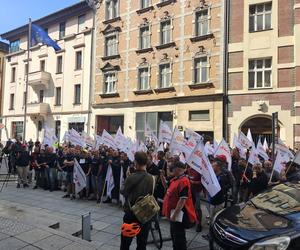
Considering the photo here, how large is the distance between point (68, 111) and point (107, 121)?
477 centimetres

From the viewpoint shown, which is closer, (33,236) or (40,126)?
(33,236)

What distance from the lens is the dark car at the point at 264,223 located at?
4.46m

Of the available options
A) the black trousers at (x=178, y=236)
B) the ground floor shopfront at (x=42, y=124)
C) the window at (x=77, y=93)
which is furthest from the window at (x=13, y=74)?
the black trousers at (x=178, y=236)

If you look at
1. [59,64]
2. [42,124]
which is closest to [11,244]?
[59,64]

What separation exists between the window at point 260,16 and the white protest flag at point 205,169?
53.1 feet

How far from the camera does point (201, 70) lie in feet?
77.5

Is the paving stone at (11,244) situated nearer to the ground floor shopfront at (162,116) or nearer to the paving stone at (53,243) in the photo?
the paving stone at (53,243)

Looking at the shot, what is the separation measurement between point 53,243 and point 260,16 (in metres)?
19.6

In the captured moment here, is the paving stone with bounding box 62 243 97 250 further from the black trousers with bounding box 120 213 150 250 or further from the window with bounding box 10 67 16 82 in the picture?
the window with bounding box 10 67 16 82

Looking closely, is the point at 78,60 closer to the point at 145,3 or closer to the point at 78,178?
the point at 145,3

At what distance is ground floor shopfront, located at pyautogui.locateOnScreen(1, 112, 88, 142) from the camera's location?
31234 mm

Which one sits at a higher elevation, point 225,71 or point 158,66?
point 158,66

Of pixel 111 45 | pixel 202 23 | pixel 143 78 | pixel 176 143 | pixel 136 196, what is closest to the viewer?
pixel 136 196

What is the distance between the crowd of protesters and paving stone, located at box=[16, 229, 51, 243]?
178 centimetres
